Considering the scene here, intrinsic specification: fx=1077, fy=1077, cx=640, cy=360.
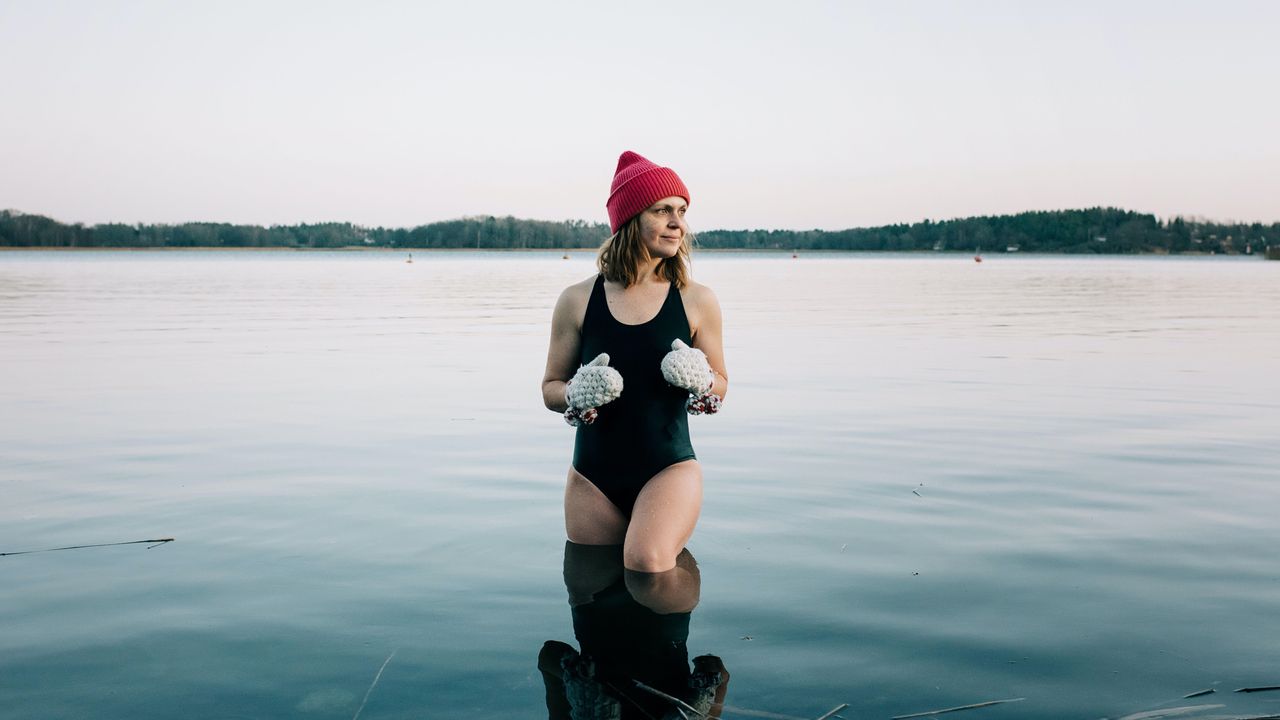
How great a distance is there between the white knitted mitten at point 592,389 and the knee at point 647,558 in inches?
28.0

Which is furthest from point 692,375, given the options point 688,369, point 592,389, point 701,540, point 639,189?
point 701,540

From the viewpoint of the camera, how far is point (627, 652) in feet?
15.1

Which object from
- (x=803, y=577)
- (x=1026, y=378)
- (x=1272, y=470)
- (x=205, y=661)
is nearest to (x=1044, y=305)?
(x=1026, y=378)

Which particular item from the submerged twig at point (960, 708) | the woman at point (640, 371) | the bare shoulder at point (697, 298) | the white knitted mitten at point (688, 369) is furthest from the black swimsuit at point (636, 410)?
the submerged twig at point (960, 708)

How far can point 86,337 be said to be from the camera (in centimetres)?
1988

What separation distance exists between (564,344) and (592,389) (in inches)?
25.1

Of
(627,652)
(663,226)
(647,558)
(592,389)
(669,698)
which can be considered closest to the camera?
(669,698)

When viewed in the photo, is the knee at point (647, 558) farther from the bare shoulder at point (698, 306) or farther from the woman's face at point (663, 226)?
the woman's face at point (663, 226)

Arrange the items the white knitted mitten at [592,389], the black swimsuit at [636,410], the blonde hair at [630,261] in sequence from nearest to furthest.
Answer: the white knitted mitten at [592,389]
the black swimsuit at [636,410]
the blonde hair at [630,261]

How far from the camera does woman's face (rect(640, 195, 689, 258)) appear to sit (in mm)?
5812

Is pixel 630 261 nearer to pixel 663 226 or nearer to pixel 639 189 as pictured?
pixel 663 226

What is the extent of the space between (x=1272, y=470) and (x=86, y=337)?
19032 millimetres

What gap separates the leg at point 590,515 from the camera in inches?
233

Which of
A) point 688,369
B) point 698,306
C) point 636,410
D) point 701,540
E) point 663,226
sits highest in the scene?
point 663,226
